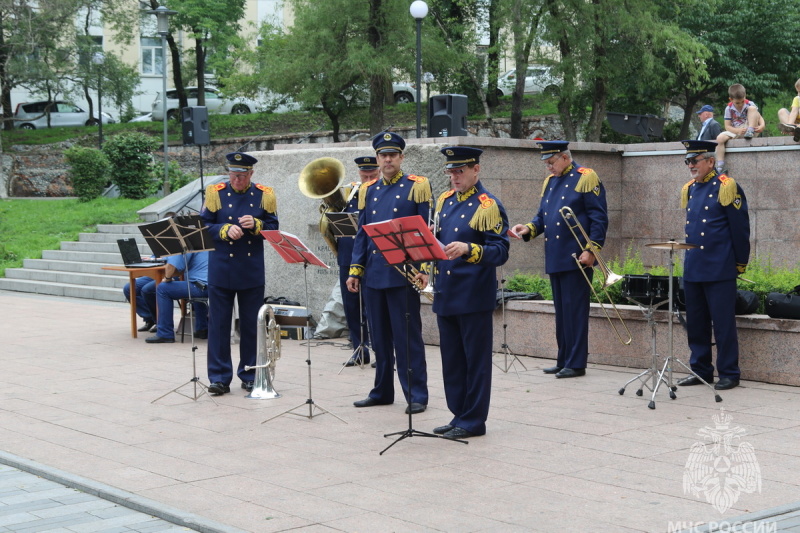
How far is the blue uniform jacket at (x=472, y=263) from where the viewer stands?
762 cm

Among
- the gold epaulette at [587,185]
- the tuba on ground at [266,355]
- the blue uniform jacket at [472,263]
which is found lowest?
the tuba on ground at [266,355]

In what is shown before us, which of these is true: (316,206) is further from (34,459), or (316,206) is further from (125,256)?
(34,459)

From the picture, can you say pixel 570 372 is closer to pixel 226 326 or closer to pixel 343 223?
pixel 343 223

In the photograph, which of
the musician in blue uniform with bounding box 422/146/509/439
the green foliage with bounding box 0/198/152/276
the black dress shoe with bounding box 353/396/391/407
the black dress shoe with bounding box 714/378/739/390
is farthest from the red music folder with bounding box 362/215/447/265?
the green foliage with bounding box 0/198/152/276

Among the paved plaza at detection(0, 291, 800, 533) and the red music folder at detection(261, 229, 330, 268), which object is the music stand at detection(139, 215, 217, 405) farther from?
the paved plaza at detection(0, 291, 800, 533)

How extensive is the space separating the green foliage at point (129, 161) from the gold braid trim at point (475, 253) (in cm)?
2167

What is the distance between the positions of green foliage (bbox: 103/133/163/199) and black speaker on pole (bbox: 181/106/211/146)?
4.60 metres

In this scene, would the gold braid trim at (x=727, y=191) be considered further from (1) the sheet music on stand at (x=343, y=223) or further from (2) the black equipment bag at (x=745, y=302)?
(1) the sheet music on stand at (x=343, y=223)

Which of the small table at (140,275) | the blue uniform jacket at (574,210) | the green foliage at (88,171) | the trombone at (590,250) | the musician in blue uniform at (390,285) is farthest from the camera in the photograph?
the green foliage at (88,171)

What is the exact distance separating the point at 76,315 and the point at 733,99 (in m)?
10.8

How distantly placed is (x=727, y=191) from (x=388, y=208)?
10.4 feet

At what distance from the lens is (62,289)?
67.9 ft

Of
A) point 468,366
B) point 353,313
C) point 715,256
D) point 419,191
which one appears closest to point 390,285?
point 419,191

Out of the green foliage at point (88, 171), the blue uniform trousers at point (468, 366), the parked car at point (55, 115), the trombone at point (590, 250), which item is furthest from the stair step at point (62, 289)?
the parked car at point (55, 115)
